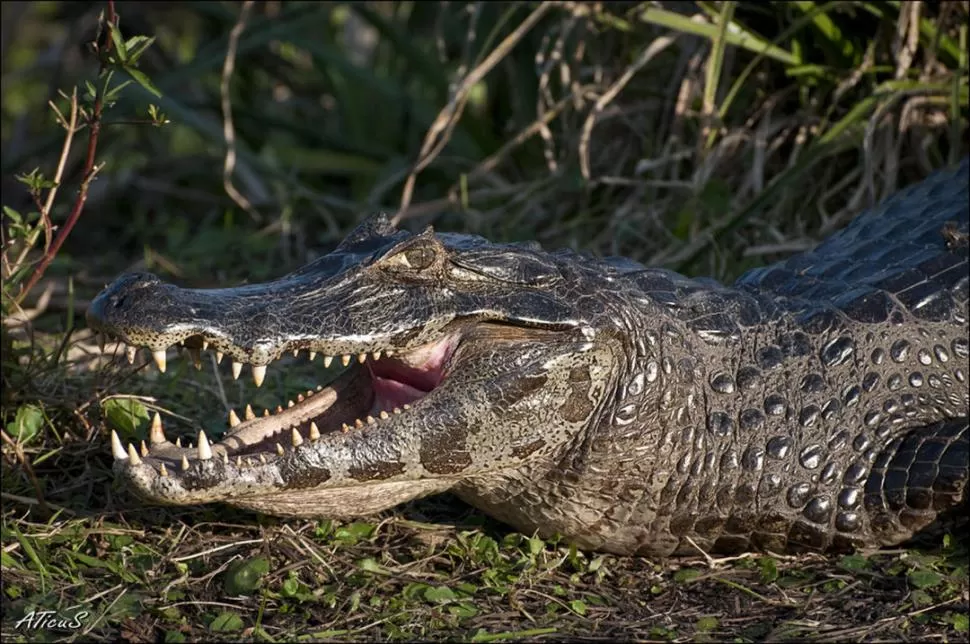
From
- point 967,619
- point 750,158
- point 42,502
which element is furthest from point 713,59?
point 42,502

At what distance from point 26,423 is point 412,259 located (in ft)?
4.08

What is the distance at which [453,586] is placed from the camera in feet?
10.6

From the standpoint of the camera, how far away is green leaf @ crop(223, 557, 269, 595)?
313 cm

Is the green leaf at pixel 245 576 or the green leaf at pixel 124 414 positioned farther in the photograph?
the green leaf at pixel 124 414

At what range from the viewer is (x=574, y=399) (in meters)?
3.27

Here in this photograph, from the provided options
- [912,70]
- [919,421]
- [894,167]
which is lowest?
[919,421]

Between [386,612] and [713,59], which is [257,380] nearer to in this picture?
[386,612]

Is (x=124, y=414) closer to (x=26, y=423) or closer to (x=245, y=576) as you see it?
(x=26, y=423)

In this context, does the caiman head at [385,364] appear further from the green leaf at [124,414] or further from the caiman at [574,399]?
the green leaf at [124,414]

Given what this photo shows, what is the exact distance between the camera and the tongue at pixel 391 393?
3348 mm

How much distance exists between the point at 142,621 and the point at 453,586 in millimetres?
721

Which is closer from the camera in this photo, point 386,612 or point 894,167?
point 386,612

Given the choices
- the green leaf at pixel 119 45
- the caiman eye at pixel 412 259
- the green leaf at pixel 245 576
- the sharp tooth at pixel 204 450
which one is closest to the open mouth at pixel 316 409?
the sharp tooth at pixel 204 450

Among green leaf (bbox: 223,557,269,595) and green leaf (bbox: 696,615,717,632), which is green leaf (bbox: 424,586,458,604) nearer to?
green leaf (bbox: 223,557,269,595)
